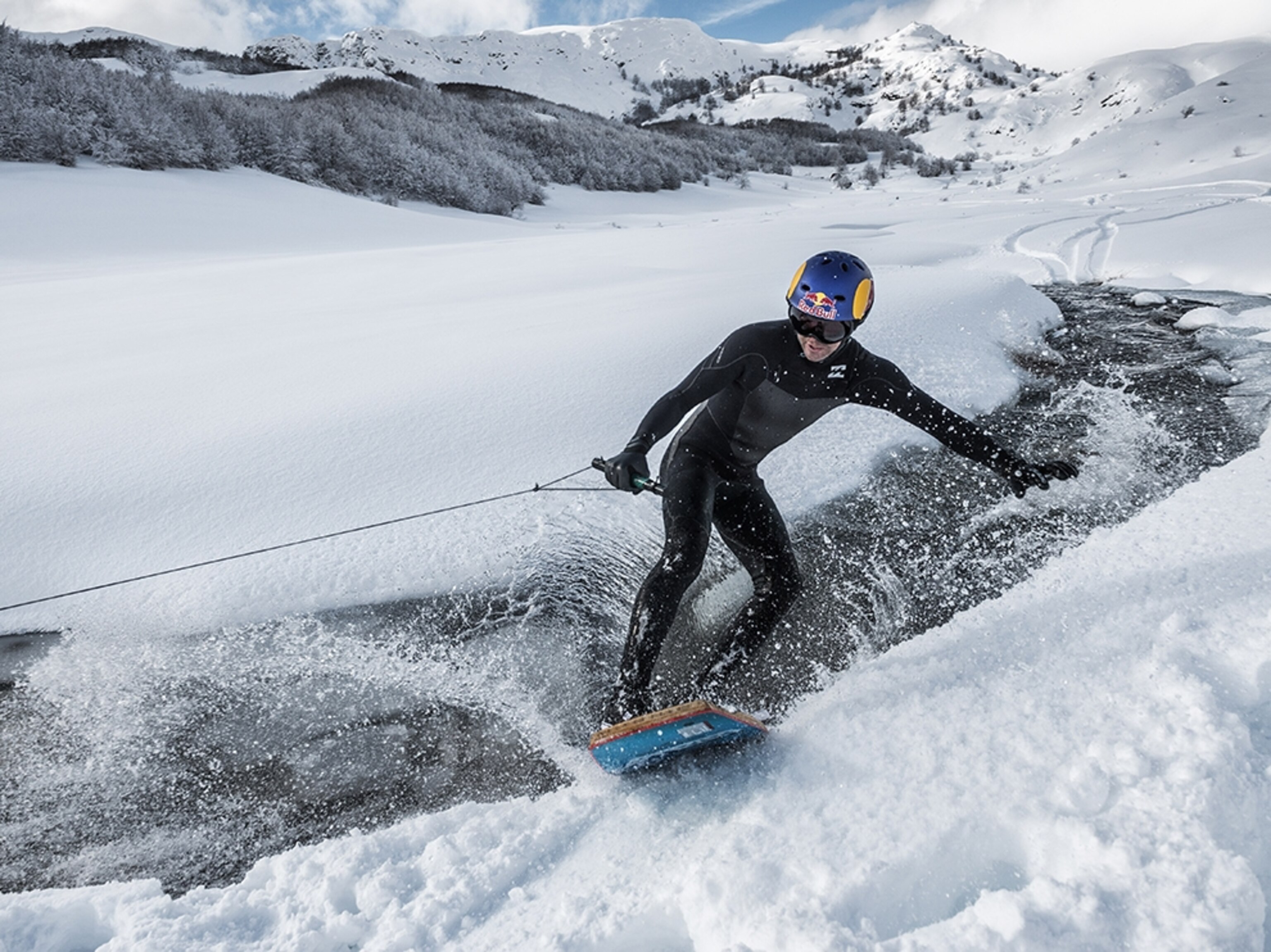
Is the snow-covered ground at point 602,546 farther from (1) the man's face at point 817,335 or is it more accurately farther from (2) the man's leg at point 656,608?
(1) the man's face at point 817,335

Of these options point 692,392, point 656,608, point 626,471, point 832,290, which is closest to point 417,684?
point 656,608

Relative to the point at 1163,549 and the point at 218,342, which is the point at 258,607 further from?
the point at 1163,549

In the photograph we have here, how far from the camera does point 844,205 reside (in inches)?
730

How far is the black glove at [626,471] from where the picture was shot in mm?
2328

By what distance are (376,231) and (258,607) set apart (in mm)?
12670

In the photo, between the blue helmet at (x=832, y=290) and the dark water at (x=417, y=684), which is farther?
the blue helmet at (x=832, y=290)

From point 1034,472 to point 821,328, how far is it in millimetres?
1001

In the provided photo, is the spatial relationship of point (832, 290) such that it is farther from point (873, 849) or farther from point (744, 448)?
point (873, 849)

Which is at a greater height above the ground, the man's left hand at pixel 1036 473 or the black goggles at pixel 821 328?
the black goggles at pixel 821 328

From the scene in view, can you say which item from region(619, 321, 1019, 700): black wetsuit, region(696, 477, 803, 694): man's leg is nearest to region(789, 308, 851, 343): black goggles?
region(619, 321, 1019, 700): black wetsuit

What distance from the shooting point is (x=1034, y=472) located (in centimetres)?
256

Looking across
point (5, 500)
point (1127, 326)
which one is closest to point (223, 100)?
point (5, 500)

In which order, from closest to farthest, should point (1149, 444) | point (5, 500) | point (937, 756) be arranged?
point (937, 756)
point (5, 500)
point (1149, 444)

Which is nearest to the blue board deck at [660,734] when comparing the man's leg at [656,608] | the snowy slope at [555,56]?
the man's leg at [656,608]
